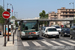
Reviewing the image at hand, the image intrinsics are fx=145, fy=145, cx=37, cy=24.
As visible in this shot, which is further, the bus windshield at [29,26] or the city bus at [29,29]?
the bus windshield at [29,26]

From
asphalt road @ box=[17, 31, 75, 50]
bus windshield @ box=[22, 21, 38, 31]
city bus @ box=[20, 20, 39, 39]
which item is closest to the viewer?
asphalt road @ box=[17, 31, 75, 50]

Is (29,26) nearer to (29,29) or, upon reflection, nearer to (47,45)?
(29,29)

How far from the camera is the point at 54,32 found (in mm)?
21922

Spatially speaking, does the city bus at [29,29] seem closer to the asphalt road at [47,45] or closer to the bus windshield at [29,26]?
the bus windshield at [29,26]

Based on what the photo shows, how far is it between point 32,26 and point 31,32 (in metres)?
0.87

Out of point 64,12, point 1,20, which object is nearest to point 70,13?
point 64,12

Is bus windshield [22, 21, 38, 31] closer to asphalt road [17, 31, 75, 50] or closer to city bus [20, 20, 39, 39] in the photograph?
city bus [20, 20, 39, 39]

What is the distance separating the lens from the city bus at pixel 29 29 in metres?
18.7

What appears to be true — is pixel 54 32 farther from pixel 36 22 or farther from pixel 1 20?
pixel 1 20

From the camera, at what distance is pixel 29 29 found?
18.9 m

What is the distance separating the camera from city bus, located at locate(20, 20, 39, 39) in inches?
735

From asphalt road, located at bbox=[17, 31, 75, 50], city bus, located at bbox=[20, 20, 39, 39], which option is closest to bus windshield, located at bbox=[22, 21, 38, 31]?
city bus, located at bbox=[20, 20, 39, 39]

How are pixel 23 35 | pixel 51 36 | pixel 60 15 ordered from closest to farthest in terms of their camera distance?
pixel 23 35, pixel 51 36, pixel 60 15

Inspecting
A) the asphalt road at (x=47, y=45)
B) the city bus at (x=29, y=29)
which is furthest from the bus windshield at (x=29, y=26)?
the asphalt road at (x=47, y=45)
